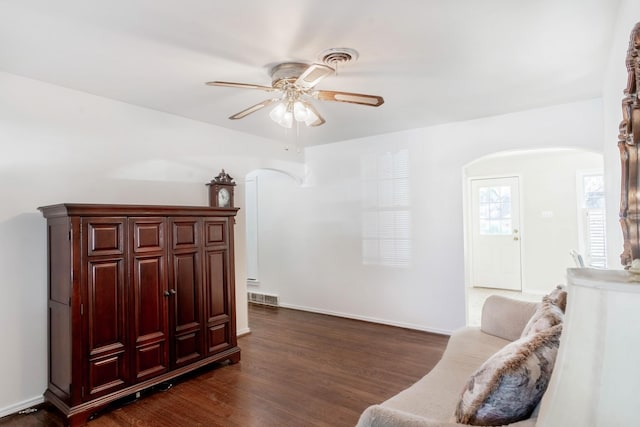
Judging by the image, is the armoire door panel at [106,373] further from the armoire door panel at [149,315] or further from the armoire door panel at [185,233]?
the armoire door panel at [185,233]

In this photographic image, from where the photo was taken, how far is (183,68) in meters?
2.60

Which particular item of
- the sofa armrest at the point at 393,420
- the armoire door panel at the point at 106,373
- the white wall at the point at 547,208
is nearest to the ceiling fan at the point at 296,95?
the sofa armrest at the point at 393,420

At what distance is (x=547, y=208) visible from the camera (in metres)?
6.02

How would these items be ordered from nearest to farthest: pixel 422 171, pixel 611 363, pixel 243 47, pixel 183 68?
1. pixel 611 363
2. pixel 243 47
3. pixel 183 68
4. pixel 422 171

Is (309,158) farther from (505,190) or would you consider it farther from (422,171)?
(505,190)

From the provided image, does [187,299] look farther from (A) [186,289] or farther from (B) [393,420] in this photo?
(B) [393,420]

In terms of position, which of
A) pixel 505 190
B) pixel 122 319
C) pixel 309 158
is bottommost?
pixel 122 319

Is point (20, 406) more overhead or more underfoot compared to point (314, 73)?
more underfoot

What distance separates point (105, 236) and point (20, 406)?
4.71 ft

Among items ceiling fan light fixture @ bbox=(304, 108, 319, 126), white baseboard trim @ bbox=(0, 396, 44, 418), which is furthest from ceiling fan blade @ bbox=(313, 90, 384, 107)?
white baseboard trim @ bbox=(0, 396, 44, 418)

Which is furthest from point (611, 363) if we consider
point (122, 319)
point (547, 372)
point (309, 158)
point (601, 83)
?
point (309, 158)

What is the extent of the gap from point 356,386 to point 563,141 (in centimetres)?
314

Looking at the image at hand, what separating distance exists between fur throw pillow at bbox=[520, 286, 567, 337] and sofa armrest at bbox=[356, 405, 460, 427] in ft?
2.48

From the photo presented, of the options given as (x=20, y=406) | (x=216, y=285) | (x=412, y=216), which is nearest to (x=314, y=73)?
(x=216, y=285)
